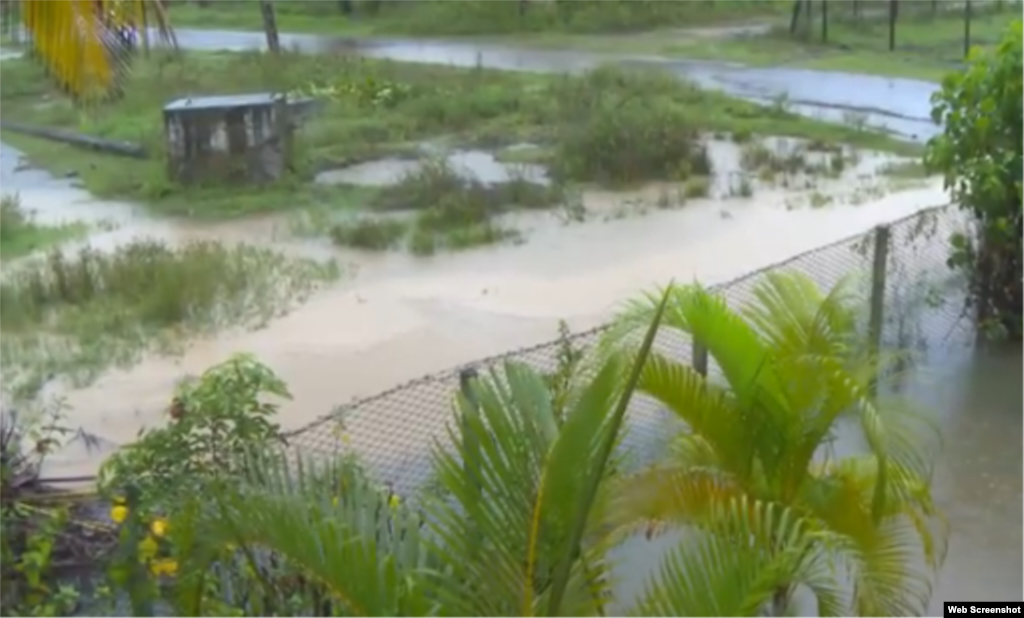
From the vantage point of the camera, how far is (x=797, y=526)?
3.82m

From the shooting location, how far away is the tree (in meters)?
8.02

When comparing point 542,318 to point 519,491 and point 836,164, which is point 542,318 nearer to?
point 836,164

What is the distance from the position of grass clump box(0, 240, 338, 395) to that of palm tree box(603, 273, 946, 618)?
17.3 ft

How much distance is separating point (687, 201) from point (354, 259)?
3643 millimetres

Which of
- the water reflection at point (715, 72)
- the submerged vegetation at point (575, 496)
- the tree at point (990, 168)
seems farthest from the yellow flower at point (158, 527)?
the water reflection at point (715, 72)

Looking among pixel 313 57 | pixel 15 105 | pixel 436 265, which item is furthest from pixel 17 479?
pixel 313 57

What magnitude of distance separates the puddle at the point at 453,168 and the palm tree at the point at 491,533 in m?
11.2

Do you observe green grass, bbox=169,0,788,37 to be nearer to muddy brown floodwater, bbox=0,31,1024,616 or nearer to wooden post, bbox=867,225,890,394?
muddy brown floodwater, bbox=0,31,1024,616

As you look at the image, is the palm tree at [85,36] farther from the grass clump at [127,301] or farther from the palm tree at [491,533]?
the grass clump at [127,301]

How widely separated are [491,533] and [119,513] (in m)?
1.21

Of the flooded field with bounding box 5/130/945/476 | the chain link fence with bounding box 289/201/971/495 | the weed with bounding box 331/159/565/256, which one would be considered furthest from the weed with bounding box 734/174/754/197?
the chain link fence with bounding box 289/201/971/495

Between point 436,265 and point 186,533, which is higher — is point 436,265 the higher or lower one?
the lower one

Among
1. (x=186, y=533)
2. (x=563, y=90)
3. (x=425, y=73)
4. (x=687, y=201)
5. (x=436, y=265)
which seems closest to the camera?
(x=186, y=533)

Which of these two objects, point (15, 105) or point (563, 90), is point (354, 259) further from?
point (15, 105)
